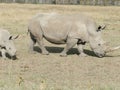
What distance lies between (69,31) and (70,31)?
0.12 feet

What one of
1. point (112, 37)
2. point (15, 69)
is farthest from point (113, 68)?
point (112, 37)

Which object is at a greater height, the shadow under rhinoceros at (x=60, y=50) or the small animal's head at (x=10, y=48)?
the small animal's head at (x=10, y=48)

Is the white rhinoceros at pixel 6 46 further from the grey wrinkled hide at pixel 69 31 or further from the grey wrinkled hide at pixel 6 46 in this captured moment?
the grey wrinkled hide at pixel 69 31

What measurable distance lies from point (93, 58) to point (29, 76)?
415 cm

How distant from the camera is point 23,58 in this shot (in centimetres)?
1602

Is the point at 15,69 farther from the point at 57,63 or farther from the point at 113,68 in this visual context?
the point at 113,68

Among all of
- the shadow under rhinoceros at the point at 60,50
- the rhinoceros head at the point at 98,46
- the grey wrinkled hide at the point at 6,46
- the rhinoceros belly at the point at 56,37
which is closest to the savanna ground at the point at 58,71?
the shadow under rhinoceros at the point at 60,50

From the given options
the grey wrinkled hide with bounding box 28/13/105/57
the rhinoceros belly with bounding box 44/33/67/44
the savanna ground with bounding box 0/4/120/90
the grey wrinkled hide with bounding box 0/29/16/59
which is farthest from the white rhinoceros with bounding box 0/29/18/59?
the rhinoceros belly with bounding box 44/33/67/44

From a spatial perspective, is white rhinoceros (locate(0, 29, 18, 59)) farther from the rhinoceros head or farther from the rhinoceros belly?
the rhinoceros head

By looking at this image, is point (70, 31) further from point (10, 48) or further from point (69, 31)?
point (10, 48)

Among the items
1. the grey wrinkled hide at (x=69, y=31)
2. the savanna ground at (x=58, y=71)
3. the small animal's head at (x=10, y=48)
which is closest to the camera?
the savanna ground at (x=58, y=71)

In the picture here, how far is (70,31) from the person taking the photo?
16547 millimetres

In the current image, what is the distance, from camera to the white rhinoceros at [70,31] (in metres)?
16.5

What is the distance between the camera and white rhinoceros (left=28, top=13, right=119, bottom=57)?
650 inches
